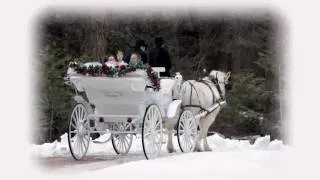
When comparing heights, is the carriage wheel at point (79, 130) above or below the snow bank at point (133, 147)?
above

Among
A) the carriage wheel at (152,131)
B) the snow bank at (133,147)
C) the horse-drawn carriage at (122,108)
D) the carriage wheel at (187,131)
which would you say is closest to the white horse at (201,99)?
the carriage wheel at (187,131)

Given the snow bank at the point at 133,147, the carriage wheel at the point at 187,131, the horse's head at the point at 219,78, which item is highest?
the horse's head at the point at 219,78

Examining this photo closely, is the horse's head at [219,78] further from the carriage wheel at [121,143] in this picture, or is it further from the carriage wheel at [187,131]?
the carriage wheel at [121,143]

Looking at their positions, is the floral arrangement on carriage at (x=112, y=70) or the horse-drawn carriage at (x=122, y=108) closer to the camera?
the floral arrangement on carriage at (x=112, y=70)

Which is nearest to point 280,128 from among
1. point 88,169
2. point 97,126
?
point 97,126

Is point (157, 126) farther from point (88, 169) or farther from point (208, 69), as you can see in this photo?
point (208, 69)

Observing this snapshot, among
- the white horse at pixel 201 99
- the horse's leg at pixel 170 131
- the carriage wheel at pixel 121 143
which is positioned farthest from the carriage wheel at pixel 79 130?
the white horse at pixel 201 99

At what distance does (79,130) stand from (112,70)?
57.7 inches

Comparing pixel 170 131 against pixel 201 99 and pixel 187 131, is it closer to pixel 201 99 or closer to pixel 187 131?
pixel 187 131

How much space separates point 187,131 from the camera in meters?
12.9

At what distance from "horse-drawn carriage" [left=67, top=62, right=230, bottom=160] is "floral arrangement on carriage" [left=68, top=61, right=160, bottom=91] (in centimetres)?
6

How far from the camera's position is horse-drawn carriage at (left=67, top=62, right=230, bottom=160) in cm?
1099

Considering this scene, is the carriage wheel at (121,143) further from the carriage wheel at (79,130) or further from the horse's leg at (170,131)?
A: the carriage wheel at (79,130)

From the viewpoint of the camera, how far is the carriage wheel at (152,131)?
1103 centimetres
